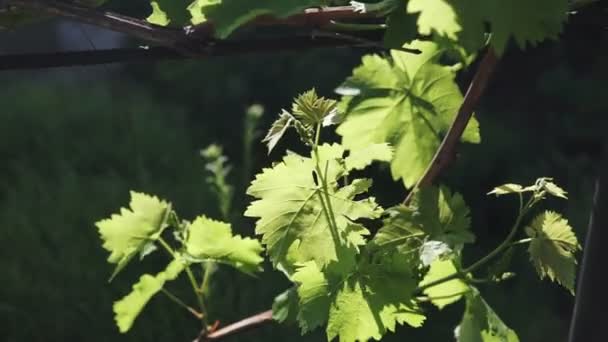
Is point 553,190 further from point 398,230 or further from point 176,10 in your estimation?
point 176,10

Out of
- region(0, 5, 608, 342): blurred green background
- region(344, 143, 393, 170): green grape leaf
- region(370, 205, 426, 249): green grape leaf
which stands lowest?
region(0, 5, 608, 342): blurred green background

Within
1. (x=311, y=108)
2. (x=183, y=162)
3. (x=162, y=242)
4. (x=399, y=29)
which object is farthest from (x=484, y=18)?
(x=183, y=162)

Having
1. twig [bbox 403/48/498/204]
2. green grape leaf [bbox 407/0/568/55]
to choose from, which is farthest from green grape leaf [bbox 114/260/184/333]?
green grape leaf [bbox 407/0/568/55]

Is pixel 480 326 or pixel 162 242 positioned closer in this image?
pixel 480 326

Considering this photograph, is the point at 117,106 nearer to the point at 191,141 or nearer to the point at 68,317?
the point at 191,141

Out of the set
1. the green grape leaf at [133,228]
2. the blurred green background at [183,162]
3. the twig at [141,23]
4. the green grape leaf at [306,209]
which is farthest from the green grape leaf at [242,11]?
the blurred green background at [183,162]

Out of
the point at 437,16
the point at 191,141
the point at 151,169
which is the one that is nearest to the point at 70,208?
the point at 151,169

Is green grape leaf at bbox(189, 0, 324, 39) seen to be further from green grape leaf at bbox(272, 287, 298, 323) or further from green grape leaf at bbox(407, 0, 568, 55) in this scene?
green grape leaf at bbox(272, 287, 298, 323)
